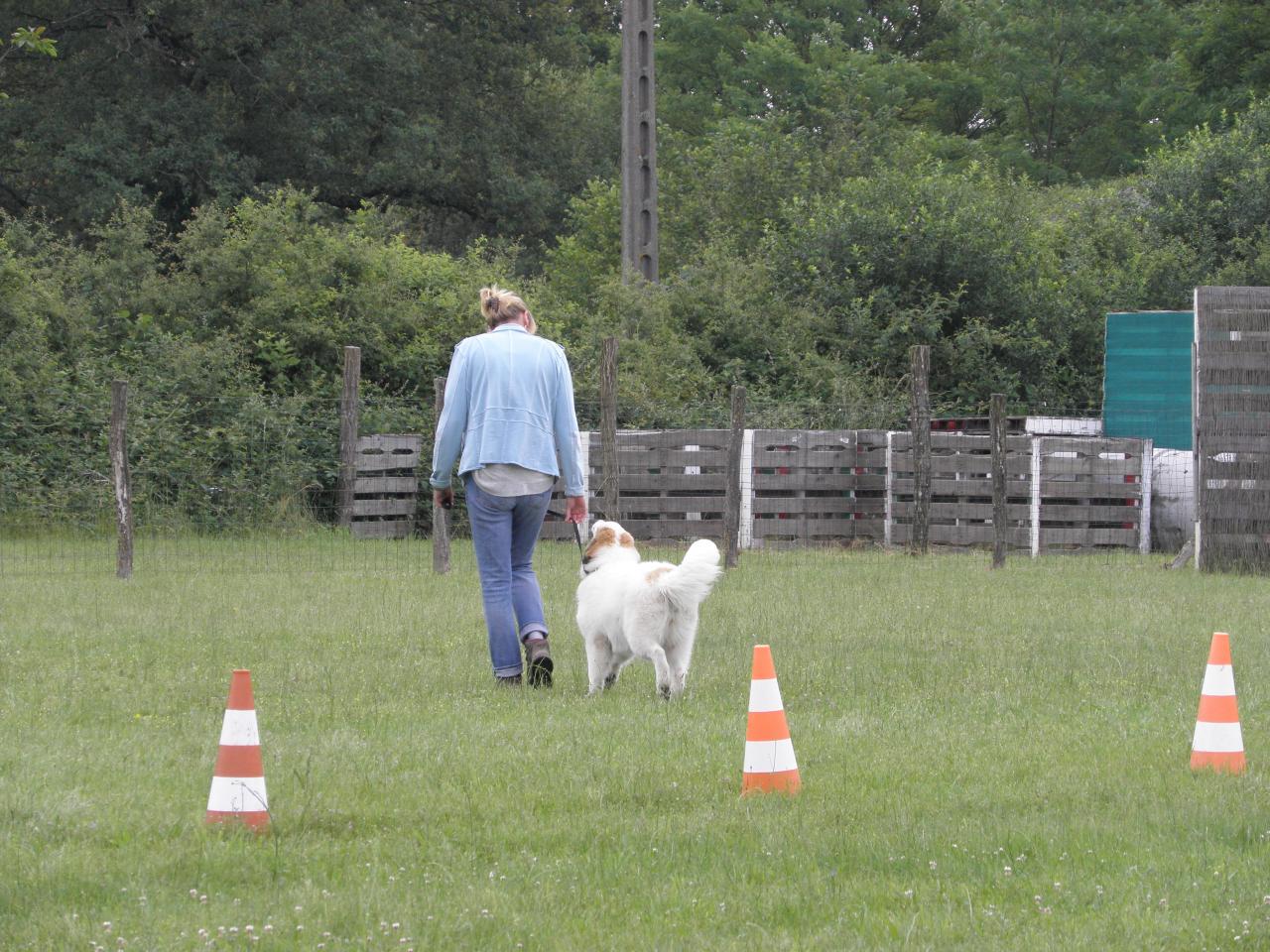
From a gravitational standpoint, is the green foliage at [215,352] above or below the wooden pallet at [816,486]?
above

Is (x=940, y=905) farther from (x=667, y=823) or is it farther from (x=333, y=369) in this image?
(x=333, y=369)

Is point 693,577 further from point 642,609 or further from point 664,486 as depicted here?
point 664,486

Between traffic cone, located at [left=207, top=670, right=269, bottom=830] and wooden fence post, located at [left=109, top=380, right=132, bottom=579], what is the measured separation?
10650 millimetres

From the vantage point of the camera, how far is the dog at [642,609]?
759 cm

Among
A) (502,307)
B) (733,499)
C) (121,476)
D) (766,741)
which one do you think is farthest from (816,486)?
(766,741)

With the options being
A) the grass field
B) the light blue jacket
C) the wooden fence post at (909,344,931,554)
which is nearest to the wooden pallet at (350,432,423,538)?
the wooden fence post at (909,344,931,554)

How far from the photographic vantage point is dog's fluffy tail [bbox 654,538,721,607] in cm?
749

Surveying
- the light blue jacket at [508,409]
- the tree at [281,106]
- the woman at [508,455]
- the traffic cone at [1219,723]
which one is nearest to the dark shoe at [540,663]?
the woman at [508,455]

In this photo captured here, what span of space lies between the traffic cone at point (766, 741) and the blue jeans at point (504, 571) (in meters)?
2.77

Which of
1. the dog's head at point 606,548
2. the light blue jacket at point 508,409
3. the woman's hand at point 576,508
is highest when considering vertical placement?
the light blue jacket at point 508,409

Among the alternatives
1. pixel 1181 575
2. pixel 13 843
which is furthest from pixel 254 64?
pixel 13 843

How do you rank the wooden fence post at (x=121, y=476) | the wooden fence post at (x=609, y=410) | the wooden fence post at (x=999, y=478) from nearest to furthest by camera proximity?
the wooden fence post at (x=121, y=476), the wooden fence post at (x=609, y=410), the wooden fence post at (x=999, y=478)

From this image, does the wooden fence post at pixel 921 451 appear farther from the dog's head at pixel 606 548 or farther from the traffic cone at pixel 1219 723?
the traffic cone at pixel 1219 723

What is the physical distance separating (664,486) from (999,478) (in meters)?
4.64
